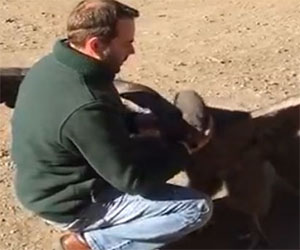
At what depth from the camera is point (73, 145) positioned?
4727mm

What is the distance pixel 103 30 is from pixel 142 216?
0.92 metres

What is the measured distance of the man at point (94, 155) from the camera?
4.66m

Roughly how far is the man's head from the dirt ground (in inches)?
61.4

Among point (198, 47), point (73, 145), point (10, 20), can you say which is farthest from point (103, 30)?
point (10, 20)

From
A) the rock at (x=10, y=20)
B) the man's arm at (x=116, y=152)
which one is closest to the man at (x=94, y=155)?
the man's arm at (x=116, y=152)

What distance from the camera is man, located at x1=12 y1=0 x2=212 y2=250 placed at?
4656 mm

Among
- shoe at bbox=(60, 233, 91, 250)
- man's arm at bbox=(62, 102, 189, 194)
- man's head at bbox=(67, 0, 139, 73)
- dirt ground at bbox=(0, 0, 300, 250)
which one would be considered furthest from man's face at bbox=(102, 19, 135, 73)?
dirt ground at bbox=(0, 0, 300, 250)

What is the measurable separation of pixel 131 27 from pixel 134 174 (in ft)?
2.11

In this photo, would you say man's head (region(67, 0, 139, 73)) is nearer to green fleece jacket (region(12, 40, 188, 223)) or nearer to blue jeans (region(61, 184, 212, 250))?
green fleece jacket (region(12, 40, 188, 223))

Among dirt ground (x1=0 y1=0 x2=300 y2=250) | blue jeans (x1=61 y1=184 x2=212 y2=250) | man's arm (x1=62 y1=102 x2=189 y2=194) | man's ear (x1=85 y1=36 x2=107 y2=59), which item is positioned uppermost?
man's ear (x1=85 y1=36 x2=107 y2=59)

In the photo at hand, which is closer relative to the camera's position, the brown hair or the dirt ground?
the brown hair

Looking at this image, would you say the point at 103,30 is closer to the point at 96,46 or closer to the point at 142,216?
the point at 96,46

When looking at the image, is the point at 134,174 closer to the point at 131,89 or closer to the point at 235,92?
the point at 131,89

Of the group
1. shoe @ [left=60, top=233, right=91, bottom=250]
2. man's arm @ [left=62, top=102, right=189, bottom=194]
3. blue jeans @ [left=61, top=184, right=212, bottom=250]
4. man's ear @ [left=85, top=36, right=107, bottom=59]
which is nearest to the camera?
man's arm @ [left=62, top=102, right=189, bottom=194]
